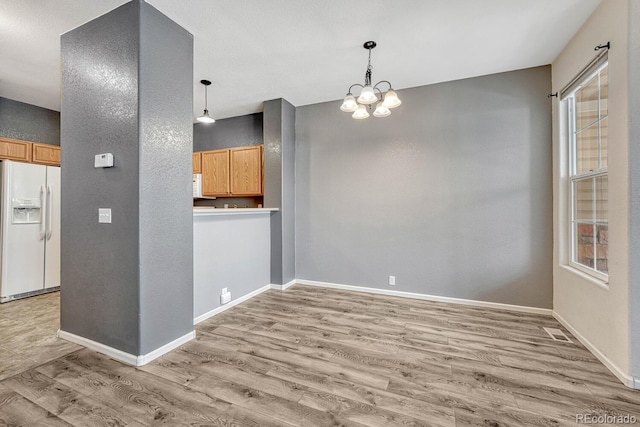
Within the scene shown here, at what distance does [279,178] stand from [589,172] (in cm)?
346

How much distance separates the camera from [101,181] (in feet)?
7.48

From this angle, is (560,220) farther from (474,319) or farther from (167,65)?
(167,65)

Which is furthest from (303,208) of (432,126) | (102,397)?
(102,397)

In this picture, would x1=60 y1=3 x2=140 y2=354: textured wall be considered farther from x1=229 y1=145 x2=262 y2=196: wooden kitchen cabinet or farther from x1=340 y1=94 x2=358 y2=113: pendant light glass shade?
x1=229 y1=145 x2=262 y2=196: wooden kitchen cabinet

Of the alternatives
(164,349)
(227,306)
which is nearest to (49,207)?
(227,306)

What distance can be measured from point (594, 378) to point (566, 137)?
2282 mm

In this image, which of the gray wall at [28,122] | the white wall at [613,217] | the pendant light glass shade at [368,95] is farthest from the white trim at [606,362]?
the gray wall at [28,122]

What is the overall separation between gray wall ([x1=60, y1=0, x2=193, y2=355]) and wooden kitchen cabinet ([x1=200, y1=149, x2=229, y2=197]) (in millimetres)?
2259

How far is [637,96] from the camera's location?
6.01ft

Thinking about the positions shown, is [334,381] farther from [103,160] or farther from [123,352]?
[103,160]

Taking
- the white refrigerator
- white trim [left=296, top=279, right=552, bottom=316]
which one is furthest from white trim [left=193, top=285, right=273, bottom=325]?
the white refrigerator

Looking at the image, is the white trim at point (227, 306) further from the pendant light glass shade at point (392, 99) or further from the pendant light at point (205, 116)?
the pendant light glass shade at point (392, 99)

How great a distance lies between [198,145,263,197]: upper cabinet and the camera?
14.7ft

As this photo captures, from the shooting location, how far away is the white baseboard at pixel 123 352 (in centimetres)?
213
